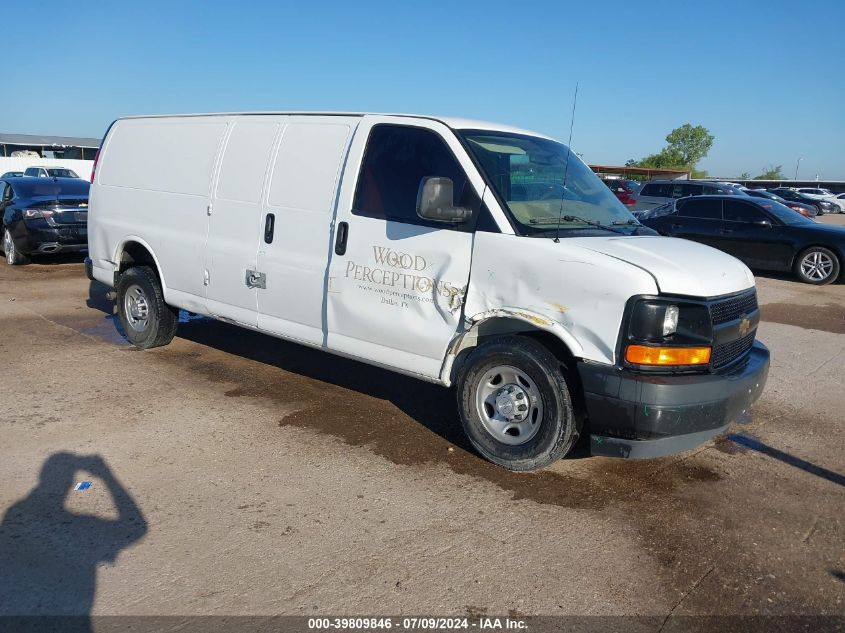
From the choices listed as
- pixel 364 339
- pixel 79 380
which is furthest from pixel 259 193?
pixel 79 380

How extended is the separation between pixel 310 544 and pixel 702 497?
2350 mm

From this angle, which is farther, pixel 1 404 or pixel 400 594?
pixel 1 404

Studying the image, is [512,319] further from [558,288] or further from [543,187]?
[543,187]

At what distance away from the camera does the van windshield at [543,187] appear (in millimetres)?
4574

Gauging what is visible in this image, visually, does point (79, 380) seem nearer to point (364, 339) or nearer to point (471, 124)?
point (364, 339)

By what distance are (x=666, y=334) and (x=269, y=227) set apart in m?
3.13

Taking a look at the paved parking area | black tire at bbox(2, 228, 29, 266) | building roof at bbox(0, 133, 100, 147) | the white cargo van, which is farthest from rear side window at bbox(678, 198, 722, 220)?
building roof at bbox(0, 133, 100, 147)

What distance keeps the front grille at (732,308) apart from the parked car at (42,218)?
11437 mm

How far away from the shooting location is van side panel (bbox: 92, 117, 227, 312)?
6.19 meters

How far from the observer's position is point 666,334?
3908 millimetres

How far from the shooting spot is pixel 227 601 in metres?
3.09

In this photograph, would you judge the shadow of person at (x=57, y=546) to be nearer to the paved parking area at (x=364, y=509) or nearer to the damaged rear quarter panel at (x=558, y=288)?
the paved parking area at (x=364, y=509)

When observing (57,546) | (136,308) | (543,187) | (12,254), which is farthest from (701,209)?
(57,546)

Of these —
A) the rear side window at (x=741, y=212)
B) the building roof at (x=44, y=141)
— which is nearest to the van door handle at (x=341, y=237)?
the rear side window at (x=741, y=212)
